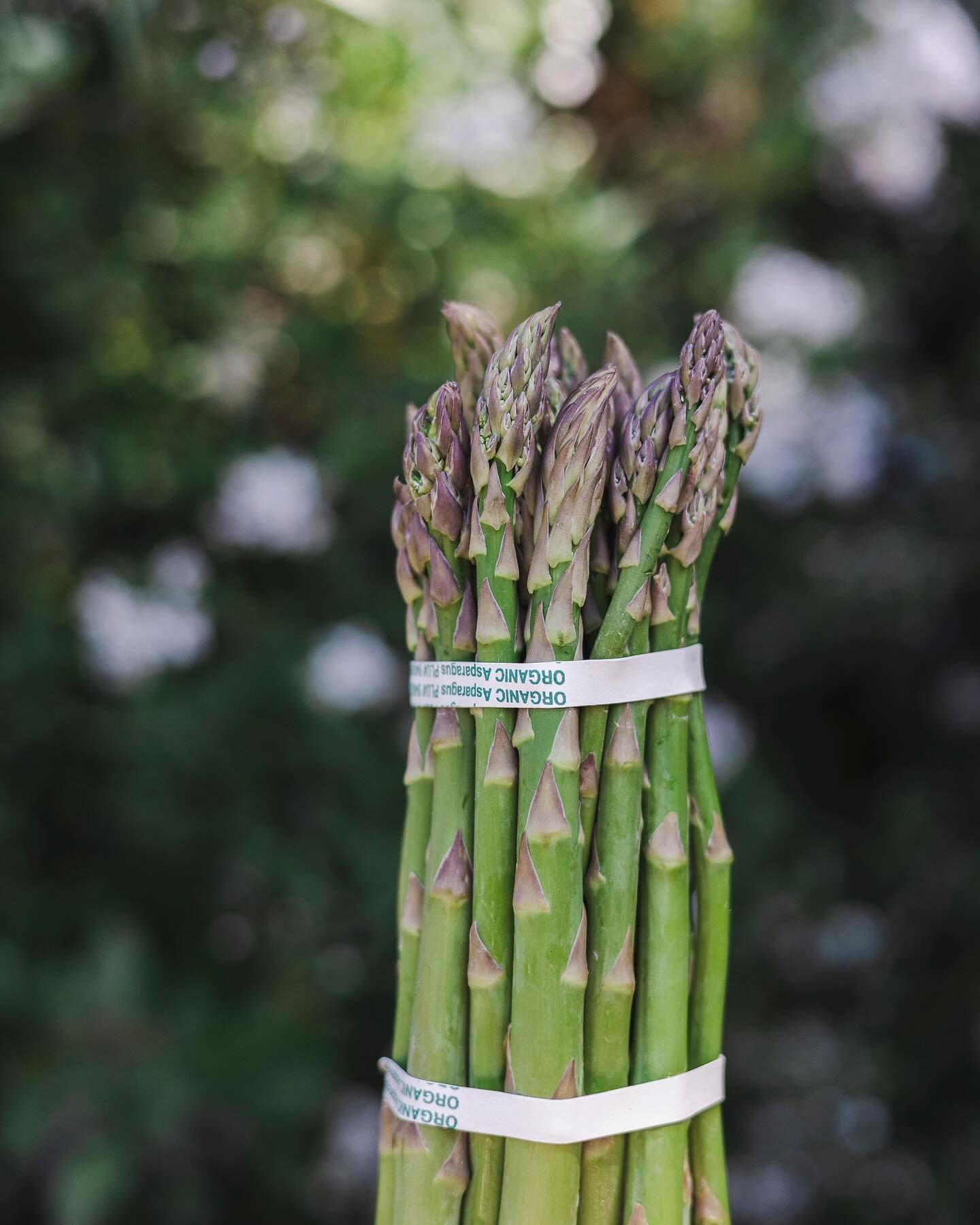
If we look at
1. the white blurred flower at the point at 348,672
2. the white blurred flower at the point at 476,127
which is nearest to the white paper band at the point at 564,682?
the white blurred flower at the point at 348,672

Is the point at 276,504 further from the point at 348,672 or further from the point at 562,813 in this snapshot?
the point at 562,813

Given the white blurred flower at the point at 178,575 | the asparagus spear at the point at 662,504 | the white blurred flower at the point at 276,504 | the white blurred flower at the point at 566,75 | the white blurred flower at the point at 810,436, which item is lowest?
the asparagus spear at the point at 662,504

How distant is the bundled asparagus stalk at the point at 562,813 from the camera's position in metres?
0.68

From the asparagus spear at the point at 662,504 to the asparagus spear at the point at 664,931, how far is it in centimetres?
1

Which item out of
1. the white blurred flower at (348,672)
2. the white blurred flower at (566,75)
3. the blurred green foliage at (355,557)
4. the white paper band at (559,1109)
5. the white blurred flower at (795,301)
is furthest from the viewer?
the white blurred flower at (566,75)

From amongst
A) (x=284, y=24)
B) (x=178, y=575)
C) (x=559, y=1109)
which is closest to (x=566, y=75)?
(x=284, y=24)

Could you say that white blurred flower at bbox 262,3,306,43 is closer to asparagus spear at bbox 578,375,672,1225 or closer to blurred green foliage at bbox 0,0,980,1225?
blurred green foliage at bbox 0,0,980,1225

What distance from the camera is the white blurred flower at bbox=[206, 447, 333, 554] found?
6.72 feet

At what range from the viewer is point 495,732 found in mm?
696

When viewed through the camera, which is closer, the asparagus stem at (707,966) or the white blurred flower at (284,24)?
the asparagus stem at (707,966)

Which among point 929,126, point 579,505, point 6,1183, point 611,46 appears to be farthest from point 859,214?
point 6,1183

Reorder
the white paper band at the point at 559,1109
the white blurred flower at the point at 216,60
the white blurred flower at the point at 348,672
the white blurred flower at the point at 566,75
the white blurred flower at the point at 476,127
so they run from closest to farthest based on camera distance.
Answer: the white paper band at the point at 559,1109
the white blurred flower at the point at 348,672
the white blurred flower at the point at 216,60
the white blurred flower at the point at 476,127
the white blurred flower at the point at 566,75

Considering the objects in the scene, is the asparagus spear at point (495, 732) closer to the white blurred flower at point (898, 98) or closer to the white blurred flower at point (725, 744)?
the white blurred flower at point (725, 744)

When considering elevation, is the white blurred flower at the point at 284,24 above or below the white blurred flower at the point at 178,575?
above
